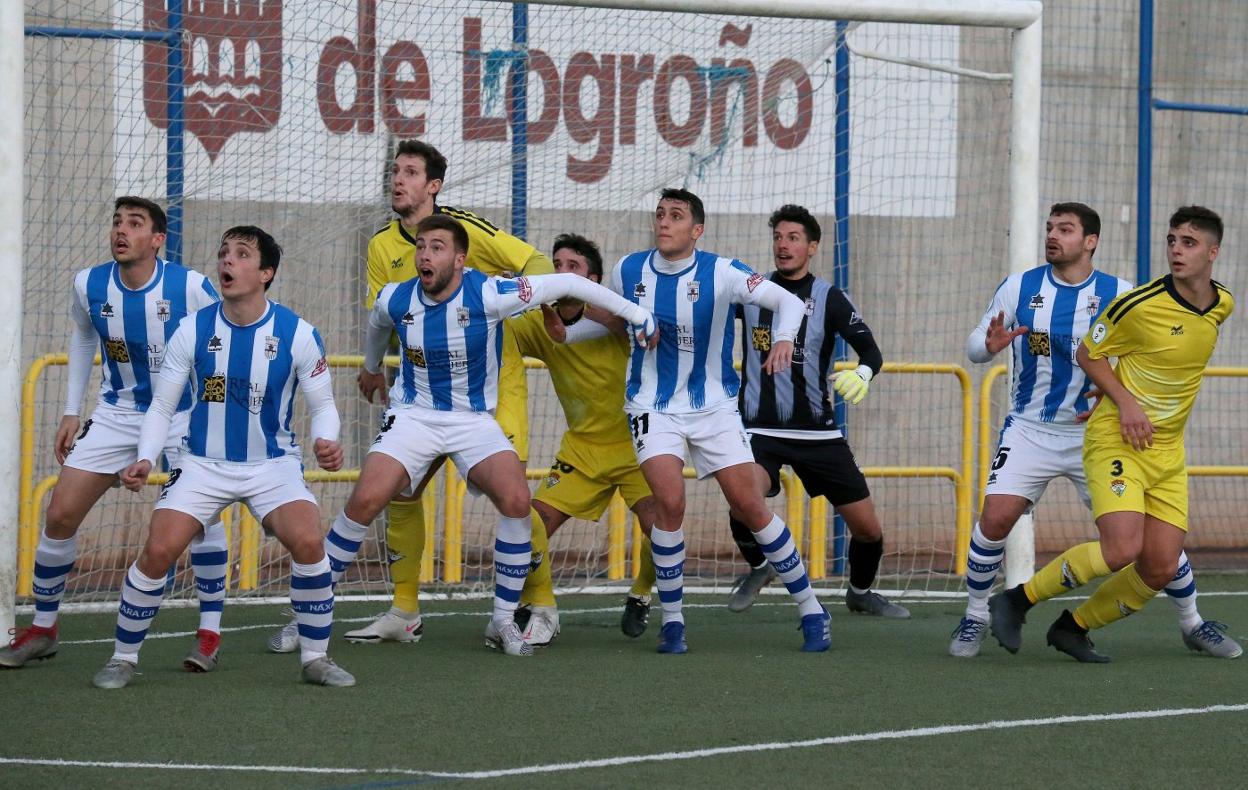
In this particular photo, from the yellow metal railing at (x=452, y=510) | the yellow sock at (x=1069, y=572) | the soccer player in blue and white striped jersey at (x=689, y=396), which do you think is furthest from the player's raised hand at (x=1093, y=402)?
the yellow metal railing at (x=452, y=510)

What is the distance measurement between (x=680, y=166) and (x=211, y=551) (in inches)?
171

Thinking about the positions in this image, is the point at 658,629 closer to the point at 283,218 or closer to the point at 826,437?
the point at 826,437

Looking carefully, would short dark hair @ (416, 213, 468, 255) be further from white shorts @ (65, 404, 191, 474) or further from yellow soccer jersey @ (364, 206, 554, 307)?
white shorts @ (65, 404, 191, 474)

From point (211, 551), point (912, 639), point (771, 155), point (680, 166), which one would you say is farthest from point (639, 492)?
point (771, 155)

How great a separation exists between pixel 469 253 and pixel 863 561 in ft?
8.87

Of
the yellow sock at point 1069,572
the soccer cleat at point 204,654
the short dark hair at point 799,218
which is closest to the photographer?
the soccer cleat at point 204,654

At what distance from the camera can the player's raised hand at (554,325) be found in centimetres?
762

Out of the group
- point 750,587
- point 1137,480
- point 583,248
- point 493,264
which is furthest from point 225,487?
point 1137,480

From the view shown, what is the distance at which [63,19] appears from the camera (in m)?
9.98

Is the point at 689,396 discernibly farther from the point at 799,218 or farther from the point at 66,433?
the point at 66,433

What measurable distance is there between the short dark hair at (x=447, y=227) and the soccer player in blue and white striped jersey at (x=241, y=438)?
2.82 feet

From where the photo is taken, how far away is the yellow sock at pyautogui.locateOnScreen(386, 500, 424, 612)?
26.1ft

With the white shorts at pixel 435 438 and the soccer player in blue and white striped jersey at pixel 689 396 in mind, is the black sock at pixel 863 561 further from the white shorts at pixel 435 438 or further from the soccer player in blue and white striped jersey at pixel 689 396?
the white shorts at pixel 435 438

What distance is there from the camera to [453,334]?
7375mm
